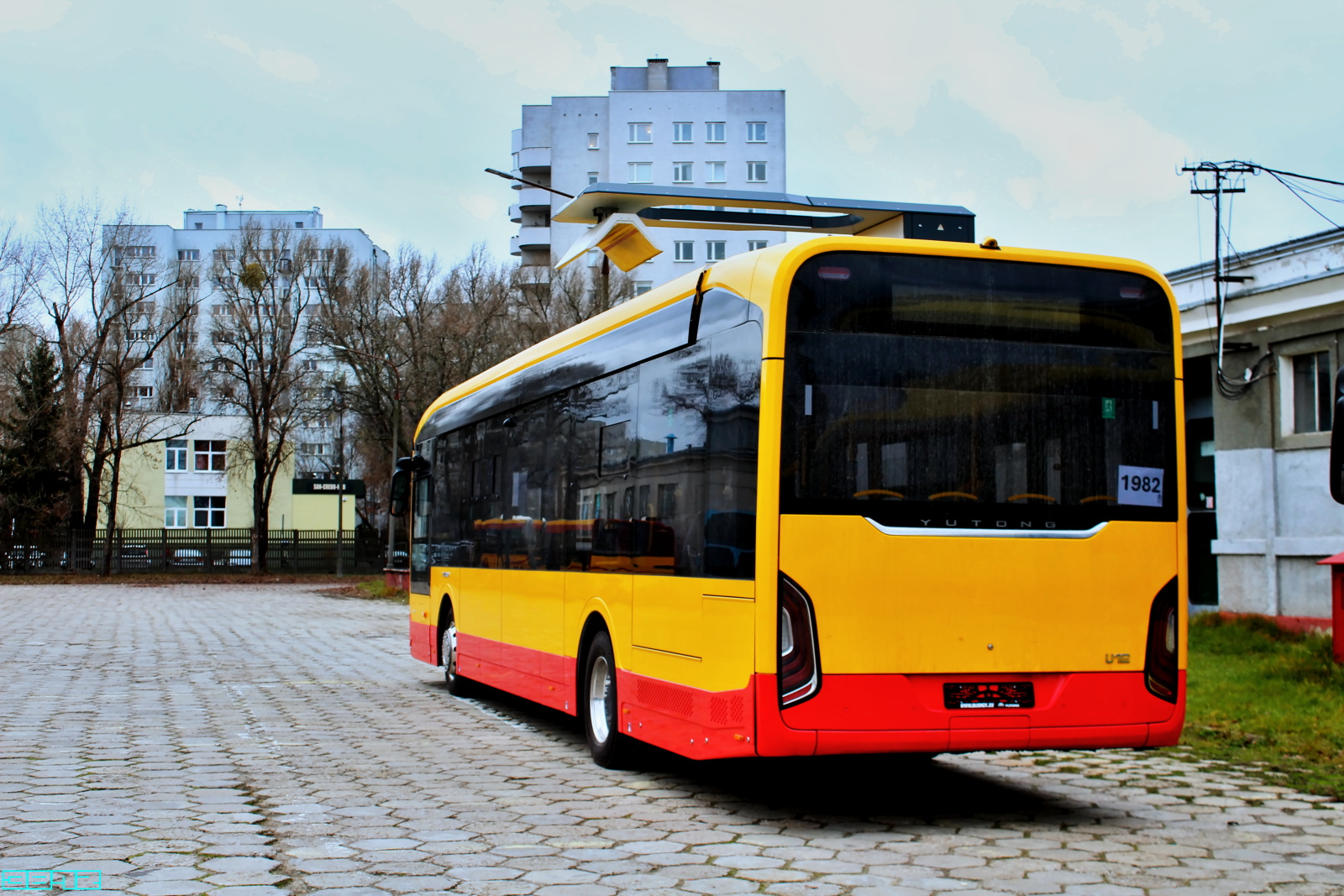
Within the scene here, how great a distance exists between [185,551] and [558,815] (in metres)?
55.0

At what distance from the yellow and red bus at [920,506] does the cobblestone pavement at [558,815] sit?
0.54 meters

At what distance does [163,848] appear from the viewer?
6.67 metres

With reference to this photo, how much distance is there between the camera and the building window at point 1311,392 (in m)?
18.3

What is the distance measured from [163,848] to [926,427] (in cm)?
416

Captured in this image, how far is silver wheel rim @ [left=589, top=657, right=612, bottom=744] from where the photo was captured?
9.55 meters

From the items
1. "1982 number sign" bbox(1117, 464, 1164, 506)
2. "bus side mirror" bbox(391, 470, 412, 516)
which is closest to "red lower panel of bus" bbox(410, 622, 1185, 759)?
"1982 number sign" bbox(1117, 464, 1164, 506)

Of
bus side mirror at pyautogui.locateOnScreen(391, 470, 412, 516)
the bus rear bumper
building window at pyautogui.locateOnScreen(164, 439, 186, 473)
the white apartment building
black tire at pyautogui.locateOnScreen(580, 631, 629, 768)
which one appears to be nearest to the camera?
the bus rear bumper

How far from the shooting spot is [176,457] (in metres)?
74.6

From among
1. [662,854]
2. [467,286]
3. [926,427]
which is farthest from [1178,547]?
[467,286]

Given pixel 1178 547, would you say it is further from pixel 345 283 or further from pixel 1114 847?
pixel 345 283

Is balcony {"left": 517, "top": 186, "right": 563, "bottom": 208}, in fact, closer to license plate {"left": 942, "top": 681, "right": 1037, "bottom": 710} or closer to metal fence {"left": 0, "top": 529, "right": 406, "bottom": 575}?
metal fence {"left": 0, "top": 529, "right": 406, "bottom": 575}

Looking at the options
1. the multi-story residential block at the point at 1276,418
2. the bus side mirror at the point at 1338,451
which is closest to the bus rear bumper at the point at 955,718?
the bus side mirror at the point at 1338,451

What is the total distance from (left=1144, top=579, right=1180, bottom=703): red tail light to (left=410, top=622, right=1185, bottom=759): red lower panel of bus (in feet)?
0.18

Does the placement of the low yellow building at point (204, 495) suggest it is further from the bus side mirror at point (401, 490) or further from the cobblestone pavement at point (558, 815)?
the cobblestone pavement at point (558, 815)
